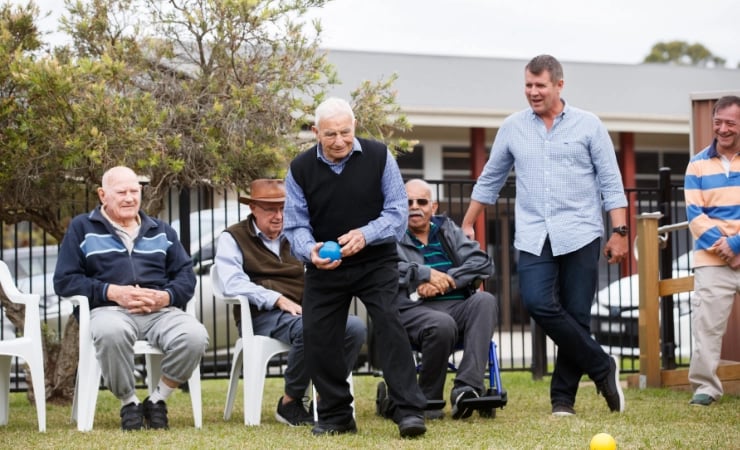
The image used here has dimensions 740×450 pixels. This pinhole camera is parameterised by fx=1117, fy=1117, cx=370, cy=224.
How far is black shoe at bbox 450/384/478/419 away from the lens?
20.4 feet

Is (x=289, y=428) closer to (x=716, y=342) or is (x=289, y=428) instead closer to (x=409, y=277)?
(x=409, y=277)

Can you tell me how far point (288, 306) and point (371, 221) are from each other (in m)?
1.20

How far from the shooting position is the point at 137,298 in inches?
Result: 245

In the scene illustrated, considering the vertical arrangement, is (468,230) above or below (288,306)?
above

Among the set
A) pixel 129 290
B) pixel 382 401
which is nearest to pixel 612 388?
pixel 382 401

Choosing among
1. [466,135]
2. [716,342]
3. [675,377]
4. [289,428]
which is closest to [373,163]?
[289,428]

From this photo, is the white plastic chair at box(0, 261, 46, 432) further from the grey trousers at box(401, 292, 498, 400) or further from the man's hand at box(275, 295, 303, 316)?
the grey trousers at box(401, 292, 498, 400)

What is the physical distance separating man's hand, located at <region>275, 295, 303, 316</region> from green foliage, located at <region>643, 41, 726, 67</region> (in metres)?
44.7

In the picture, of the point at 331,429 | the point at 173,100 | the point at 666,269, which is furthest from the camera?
the point at 666,269

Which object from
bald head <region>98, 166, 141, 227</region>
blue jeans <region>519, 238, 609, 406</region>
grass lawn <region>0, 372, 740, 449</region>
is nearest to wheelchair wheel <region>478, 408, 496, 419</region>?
grass lawn <region>0, 372, 740, 449</region>

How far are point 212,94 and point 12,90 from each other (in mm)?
1288

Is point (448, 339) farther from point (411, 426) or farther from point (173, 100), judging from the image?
point (173, 100)

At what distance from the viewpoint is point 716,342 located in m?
6.89

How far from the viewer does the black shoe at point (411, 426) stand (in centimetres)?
543
